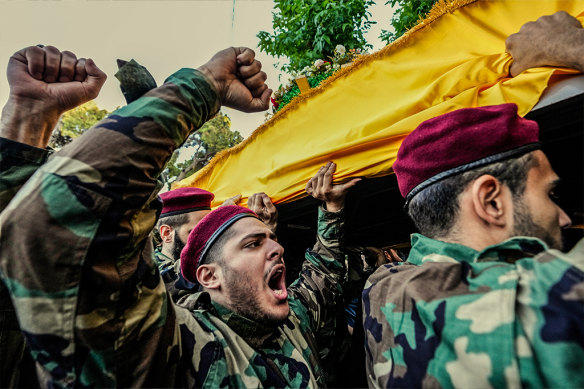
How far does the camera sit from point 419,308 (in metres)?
1.00

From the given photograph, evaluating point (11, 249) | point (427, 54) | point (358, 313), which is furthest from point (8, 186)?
point (358, 313)

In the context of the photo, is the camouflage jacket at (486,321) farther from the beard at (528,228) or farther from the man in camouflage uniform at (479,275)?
the beard at (528,228)

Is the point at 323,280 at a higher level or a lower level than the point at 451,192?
lower

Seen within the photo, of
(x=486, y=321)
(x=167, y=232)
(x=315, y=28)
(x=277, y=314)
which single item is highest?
(x=315, y=28)

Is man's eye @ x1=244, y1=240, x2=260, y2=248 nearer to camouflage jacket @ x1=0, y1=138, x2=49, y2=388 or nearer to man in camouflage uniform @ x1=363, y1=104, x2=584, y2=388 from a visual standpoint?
man in camouflage uniform @ x1=363, y1=104, x2=584, y2=388

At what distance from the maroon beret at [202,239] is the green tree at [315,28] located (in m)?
2.65

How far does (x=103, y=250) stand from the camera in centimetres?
79

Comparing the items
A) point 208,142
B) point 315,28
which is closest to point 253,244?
point 315,28

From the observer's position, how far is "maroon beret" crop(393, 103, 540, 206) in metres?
1.21

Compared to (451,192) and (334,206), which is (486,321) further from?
(334,206)

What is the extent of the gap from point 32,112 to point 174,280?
1.56 m

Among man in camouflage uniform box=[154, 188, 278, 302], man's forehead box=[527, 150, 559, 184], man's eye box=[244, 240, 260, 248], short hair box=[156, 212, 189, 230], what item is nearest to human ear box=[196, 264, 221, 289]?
man's eye box=[244, 240, 260, 248]

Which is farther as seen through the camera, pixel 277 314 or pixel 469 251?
pixel 277 314

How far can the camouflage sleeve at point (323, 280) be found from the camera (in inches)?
78.3
